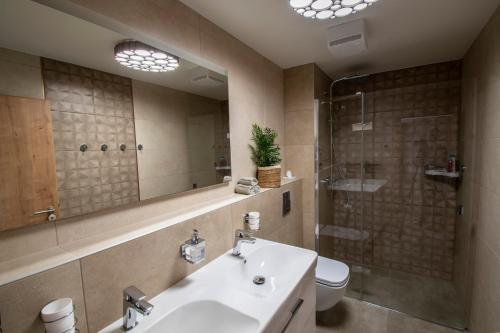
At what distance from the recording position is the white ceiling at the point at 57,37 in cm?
73

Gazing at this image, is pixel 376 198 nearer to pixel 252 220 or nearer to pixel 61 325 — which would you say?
pixel 252 220

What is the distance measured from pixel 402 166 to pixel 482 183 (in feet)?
2.81

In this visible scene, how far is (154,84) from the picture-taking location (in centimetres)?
117

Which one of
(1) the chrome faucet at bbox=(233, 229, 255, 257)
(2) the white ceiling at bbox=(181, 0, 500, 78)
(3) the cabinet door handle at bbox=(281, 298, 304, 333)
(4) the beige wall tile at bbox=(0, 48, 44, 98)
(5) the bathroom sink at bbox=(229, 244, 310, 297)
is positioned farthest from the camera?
(2) the white ceiling at bbox=(181, 0, 500, 78)

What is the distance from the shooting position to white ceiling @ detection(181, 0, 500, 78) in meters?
1.40

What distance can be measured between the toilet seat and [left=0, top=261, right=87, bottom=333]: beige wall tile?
1.56 meters

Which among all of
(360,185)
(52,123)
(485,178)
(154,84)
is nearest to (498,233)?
(485,178)

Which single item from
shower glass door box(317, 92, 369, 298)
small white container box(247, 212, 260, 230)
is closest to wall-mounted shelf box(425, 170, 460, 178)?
shower glass door box(317, 92, 369, 298)

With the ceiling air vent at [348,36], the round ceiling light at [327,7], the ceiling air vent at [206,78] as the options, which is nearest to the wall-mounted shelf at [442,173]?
the ceiling air vent at [348,36]

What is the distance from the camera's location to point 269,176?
1841 mm

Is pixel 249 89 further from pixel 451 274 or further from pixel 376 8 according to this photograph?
pixel 451 274

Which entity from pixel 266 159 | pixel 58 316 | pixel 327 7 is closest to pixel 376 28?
pixel 327 7

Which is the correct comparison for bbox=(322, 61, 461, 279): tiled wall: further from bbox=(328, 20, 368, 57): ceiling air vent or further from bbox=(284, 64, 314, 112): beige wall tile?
bbox=(328, 20, 368, 57): ceiling air vent

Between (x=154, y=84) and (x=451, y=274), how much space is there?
320 cm
